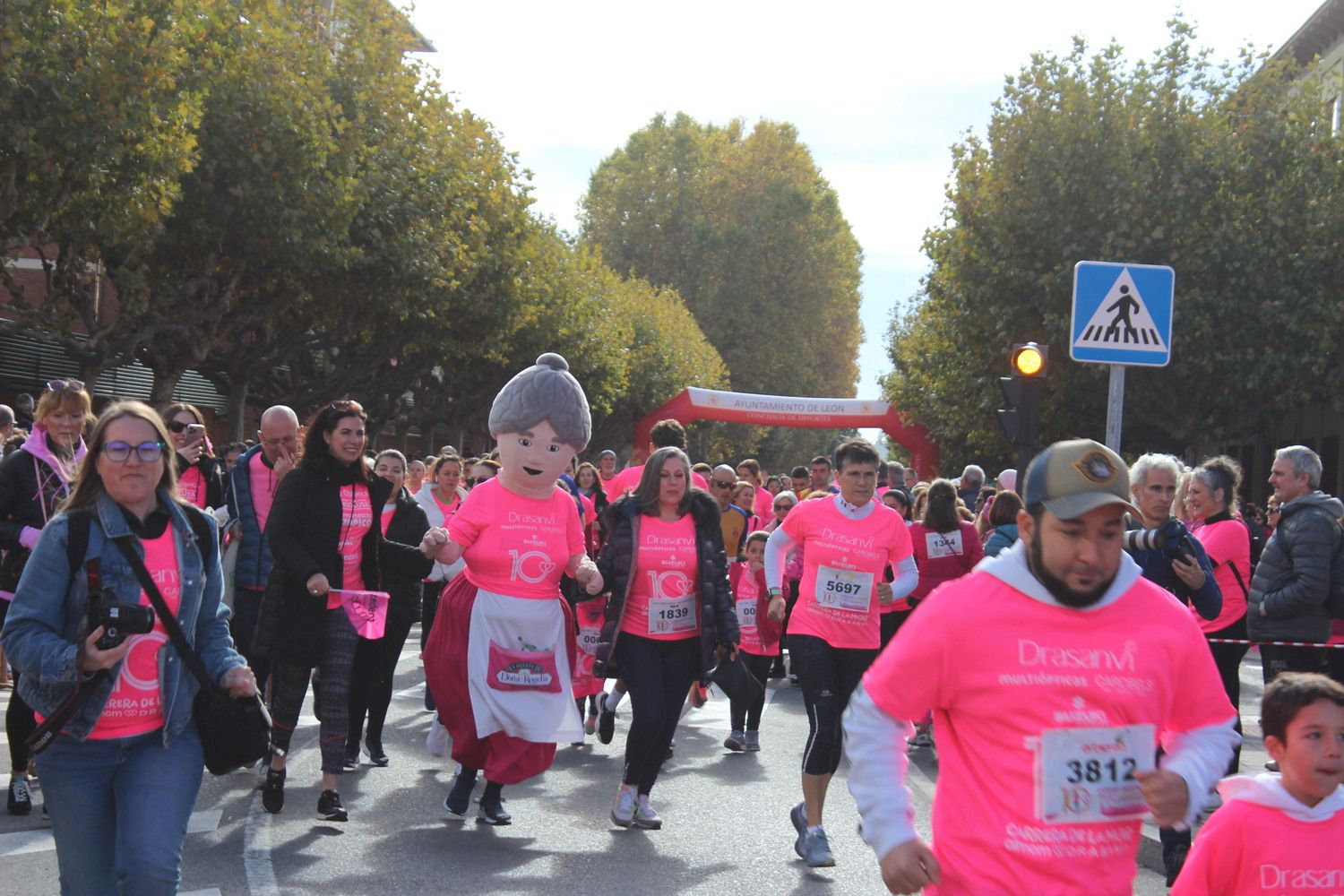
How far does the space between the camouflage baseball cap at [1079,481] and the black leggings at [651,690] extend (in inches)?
174

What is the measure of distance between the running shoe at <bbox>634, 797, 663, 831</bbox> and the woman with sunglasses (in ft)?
9.87

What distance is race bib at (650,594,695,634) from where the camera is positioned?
770 cm

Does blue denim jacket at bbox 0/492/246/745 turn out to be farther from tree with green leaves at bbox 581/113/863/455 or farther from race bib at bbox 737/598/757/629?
tree with green leaves at bbox 581/113/863/455

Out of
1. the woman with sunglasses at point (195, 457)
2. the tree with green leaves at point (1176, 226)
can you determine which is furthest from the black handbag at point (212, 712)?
the tree with green leaves at point (1176, 226)

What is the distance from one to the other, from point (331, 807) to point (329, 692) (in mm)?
530

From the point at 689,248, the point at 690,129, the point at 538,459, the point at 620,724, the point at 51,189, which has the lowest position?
the point at 620,724

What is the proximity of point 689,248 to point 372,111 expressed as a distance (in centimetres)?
4115

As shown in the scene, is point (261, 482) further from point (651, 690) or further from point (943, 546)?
point (943, 546)

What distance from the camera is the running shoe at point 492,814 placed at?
757 centimetres

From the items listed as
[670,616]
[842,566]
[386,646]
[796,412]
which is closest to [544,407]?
[670,616]

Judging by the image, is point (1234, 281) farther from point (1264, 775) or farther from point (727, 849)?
point (1264, 775)

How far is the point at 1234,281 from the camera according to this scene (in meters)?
26.4

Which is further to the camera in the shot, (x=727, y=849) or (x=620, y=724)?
(x=620, y=724)

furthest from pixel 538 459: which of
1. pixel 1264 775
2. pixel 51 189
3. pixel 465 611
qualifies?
pixel 51 189
